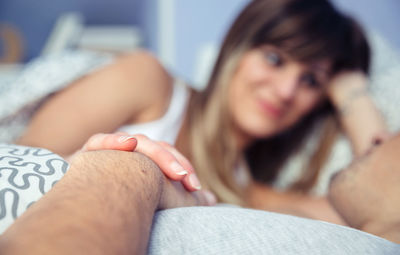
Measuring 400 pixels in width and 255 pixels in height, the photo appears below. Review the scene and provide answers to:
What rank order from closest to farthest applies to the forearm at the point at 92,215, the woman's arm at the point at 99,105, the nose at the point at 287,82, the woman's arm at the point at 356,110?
the forearm at the point at 92,215, the woman's arm at the point at 99,105, the woman's arm at the point at 356,110, the nose at the point at 287,82

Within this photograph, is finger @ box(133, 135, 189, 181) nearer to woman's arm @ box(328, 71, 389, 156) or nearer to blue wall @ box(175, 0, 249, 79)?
woman's arm @ box(328, 71, 389, 156)

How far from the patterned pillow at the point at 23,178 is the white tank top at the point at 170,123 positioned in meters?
0.58

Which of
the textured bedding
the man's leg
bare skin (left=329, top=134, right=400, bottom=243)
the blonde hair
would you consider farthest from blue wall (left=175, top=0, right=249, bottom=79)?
the man's leg

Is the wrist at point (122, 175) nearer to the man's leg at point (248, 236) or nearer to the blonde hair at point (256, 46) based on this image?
the man's leg at point (248, 236)

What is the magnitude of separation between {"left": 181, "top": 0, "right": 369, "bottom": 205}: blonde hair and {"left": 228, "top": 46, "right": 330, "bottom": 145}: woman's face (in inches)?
1.3

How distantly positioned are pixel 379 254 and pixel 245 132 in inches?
37.8

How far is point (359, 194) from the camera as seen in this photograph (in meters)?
0.57

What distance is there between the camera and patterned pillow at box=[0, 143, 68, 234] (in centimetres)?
26

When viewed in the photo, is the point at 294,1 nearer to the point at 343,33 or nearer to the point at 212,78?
the point at 343,33

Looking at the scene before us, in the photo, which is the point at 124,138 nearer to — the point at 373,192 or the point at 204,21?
the point at 373,192

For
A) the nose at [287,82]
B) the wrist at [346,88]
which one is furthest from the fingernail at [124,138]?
the wrist at [346,88]

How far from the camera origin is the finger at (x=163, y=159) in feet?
1.29

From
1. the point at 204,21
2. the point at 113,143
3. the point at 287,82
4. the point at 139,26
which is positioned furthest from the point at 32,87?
the point at 139,26

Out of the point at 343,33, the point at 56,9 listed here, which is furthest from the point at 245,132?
the point at 56,9
